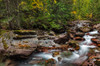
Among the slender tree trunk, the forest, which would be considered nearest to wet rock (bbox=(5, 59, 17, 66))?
the forest

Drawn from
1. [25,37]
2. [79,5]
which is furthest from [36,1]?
[79,5]

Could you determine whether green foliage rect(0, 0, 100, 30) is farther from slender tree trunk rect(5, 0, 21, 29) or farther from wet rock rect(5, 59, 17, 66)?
wet rock rect(5, 59, 17, 66)

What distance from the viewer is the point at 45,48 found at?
26.3 feet

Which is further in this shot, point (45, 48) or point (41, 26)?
point (41, 26)

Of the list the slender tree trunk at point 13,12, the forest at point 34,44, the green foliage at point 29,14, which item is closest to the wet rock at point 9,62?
the forest at point 34,44

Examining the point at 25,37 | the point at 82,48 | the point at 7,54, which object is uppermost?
the point at 25,37

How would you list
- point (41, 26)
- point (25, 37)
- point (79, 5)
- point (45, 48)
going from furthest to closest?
point (79, 5) < point (41, 26) < point (45, 48) < point (25, 37)

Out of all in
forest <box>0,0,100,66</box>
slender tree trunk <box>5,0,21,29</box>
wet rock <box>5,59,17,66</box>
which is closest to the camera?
wet rock <box>5,59,17,66</box>

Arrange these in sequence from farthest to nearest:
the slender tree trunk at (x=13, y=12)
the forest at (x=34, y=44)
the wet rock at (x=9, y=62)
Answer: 1. the slender tree trunk at (x=13, y=12)
2. the forest at (x=34, y=44)
3. the wet rock at (x=9, y=62)

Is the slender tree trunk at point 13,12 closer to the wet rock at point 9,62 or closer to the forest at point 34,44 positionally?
the forest at point 34,44

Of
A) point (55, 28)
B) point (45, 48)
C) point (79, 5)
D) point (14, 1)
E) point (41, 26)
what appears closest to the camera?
point (45, 48)

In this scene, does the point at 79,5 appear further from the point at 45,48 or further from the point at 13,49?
the point at 13,49

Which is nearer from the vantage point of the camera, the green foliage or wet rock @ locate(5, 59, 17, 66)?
wet rock @ locate(5, 59, 17, 66)

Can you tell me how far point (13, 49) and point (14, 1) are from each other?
558 centimetres
